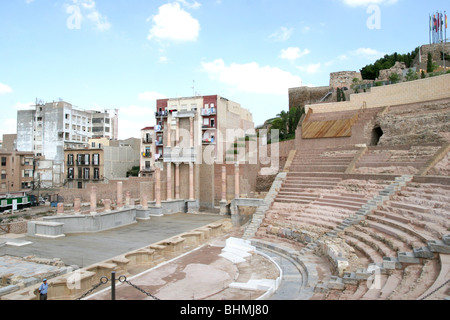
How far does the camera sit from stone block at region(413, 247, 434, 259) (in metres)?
9.91

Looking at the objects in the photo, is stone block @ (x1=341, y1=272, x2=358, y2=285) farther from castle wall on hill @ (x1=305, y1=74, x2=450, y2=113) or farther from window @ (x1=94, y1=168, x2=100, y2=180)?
window @ (x1=94, y1=168, x2=100, y2=180)

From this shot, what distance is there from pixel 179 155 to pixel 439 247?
23.6 metres

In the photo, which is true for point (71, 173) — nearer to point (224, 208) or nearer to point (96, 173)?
point (96, 173)

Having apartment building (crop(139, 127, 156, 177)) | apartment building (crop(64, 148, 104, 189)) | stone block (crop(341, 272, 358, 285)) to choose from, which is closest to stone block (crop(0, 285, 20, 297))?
stone block (crop(341, 272, 358, 285))

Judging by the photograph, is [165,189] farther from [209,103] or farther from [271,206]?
[209,103]

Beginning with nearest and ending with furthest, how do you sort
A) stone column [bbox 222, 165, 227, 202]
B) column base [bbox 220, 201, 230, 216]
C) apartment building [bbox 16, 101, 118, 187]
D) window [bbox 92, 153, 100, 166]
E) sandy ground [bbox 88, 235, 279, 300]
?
1. sandy ground [bbox 88, 235, 279, 300]
2. column base [bbox 220, 201, 230, 216]
3. stone column [bbox 222, 165, 227, 202]
4. window [bbox 92, 153, 100, 166]
5. apartment building [bbox 16, 101, 118, 187]

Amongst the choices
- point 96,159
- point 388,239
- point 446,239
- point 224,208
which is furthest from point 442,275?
point 96,159

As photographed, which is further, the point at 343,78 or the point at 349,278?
the point at 343,78

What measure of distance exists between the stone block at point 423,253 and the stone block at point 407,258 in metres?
0.11

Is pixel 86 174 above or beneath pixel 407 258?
above

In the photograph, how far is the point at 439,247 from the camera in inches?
385

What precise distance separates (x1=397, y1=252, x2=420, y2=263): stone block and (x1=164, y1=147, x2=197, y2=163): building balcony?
21976 mm

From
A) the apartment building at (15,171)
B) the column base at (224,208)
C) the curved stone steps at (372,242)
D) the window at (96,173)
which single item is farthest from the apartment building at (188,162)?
the apartment building at (15,171)
